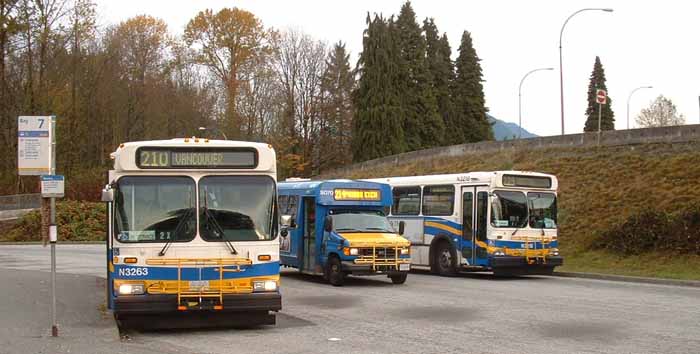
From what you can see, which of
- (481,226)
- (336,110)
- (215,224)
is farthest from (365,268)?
(336,110)

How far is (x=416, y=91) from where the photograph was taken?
3273 inches

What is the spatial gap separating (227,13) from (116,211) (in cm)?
5941

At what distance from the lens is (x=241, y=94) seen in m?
68.8

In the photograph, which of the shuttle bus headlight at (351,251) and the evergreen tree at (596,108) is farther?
the evergreen tree at (596,108)

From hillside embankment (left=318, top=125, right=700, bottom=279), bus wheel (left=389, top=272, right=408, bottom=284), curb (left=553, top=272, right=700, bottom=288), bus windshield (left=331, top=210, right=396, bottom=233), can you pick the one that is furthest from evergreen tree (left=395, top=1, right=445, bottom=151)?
bus wheel (left=389, top=272, right=408, bottom=284)

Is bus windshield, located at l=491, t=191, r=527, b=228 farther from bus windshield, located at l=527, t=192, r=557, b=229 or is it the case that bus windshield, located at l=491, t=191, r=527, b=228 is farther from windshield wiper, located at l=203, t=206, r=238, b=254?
windshield wiper, located at l=203, t=206, r=238, b=254

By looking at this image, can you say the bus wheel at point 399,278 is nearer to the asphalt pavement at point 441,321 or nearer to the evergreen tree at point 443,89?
the asphalt pavement at point 441,321

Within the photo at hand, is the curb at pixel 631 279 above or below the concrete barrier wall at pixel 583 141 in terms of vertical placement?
below

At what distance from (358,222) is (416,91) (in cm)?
6252

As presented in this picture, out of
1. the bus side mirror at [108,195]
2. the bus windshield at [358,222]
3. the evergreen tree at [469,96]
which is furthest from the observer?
the evergreen tree at [469,96]

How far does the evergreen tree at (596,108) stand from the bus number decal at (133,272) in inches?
3865

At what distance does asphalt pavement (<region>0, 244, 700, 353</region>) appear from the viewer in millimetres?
11320

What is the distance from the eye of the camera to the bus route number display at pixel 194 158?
41.6 feet

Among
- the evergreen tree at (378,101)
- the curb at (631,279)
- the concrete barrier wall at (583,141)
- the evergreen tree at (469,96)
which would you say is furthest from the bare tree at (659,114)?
the curb at (631,279)
